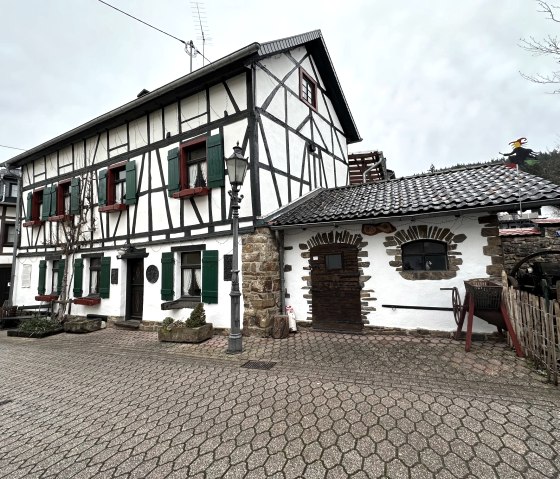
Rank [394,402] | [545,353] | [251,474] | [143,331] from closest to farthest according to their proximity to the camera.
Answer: [251,474] < [394,402] < [545,353] < [143,331]

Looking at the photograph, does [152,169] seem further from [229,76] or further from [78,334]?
[78,334]

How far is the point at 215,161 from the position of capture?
710 centimetres

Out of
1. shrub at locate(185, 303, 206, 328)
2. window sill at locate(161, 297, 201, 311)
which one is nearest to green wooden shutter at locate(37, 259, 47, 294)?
window sill at locate(161, 297, 201, 311)

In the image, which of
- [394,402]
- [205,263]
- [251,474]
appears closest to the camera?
[251,474]

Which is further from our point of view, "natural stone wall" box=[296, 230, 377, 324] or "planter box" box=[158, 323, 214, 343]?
"natural stone wall" box=[296, 230, 377, 324]

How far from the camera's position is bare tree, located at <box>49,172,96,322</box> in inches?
366

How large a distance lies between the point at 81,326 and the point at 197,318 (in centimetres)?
416

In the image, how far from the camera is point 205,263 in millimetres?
7082

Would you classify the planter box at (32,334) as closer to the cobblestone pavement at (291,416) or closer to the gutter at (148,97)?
the cobblestone pavement at (291,416)

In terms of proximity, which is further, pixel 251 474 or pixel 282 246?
pixel 282 246

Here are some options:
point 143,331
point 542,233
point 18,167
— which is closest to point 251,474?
point 143,331

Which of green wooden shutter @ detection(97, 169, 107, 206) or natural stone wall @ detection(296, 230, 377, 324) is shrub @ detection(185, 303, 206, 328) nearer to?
natural stone wall @ detection(296, 230, 377, 324)

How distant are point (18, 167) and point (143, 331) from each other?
35.3ft

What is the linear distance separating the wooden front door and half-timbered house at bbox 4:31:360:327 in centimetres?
175
